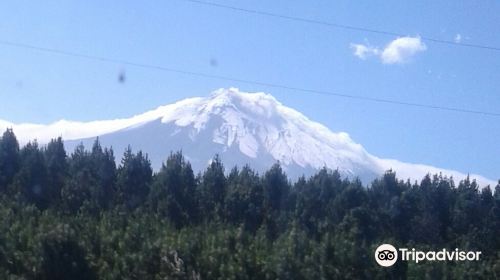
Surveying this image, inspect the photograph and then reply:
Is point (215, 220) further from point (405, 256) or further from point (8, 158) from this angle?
point (405, 256)

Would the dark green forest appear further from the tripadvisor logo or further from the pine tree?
the tripadvisor logo

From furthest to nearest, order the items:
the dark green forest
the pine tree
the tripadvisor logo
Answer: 1. the pine tree
2. the dark green forest
3. the tripadvisor logo

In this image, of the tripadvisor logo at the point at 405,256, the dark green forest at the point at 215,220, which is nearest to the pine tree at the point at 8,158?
the dark green forest at the point at 215,220

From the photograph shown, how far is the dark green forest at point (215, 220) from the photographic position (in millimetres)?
28469

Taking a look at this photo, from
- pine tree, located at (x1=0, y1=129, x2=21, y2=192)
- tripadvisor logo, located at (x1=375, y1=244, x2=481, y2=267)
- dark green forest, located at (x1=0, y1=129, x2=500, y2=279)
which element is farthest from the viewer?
pine tree, located at (x1=0, y1=129, x2=21, y2=192)

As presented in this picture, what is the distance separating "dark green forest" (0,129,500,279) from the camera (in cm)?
2847

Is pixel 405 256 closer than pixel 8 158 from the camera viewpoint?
Yes

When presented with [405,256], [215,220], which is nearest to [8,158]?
[215,220]

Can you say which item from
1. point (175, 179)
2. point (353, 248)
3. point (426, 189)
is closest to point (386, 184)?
point (426, 189)

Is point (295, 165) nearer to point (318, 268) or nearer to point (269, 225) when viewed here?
point (269, 225)

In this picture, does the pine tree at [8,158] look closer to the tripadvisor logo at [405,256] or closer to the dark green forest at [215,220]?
the dark green forest at [215,220]

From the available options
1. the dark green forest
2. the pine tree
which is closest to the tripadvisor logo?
the dark green forest

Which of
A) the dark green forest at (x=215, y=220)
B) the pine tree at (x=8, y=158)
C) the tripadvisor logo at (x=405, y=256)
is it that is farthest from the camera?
the pine tree at (x=8, y=158)

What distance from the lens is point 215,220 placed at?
4312cm
